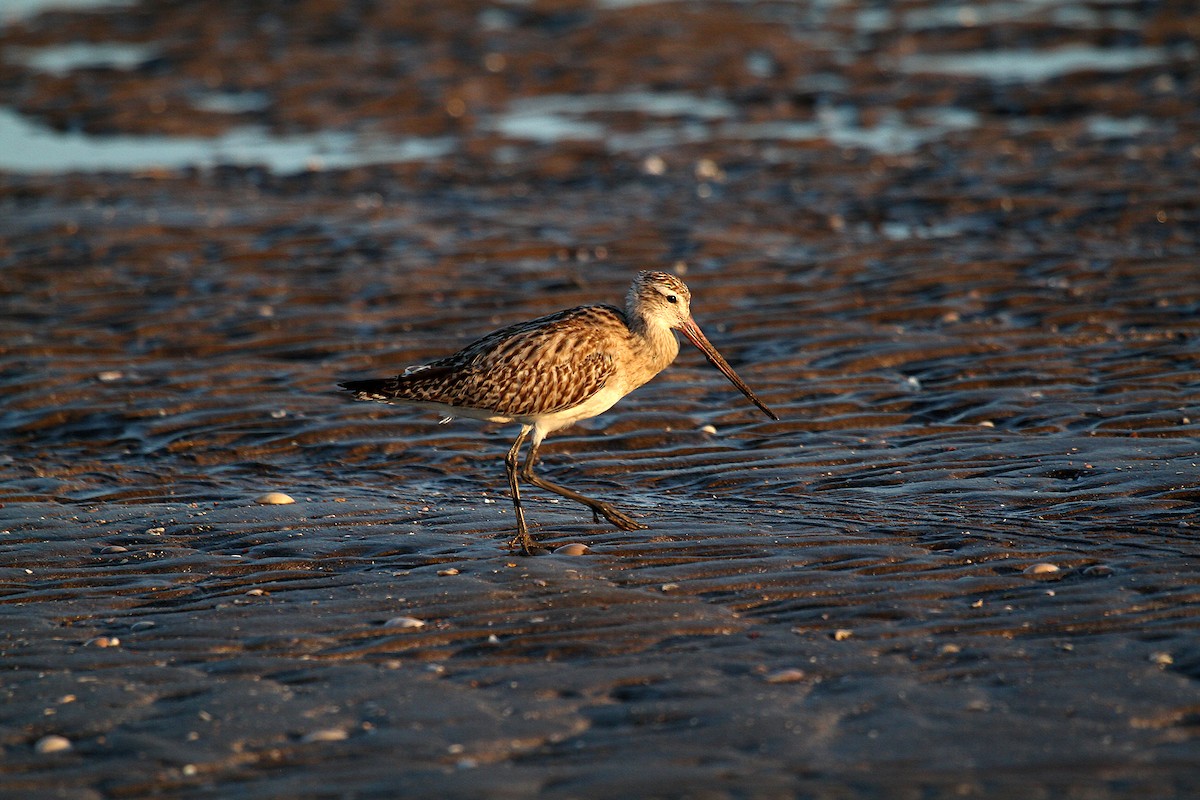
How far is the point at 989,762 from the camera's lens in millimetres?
5371

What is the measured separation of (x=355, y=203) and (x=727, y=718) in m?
11.6

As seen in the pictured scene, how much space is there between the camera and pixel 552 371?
8.49 meters

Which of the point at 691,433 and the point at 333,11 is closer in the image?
the point at 691,433

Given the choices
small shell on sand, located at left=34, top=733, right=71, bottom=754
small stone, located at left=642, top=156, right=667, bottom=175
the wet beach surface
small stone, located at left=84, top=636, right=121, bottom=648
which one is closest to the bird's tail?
the wet beach surface

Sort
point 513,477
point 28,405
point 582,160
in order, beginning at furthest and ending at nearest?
point 582,160 → point 28,405 → point 513,477

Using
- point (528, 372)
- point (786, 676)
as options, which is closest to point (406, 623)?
point (786, 676)

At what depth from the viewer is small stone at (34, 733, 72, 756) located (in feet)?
18.8

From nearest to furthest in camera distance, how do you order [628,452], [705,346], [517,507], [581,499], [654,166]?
[517,507] < [581,499] < [705,346] < [628,452] < [654,166]

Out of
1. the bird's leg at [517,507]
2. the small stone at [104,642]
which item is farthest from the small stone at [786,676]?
the small stone at [104,642]

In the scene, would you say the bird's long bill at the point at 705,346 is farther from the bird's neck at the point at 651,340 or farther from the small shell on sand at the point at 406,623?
the small shell on sand at the point at 406,623

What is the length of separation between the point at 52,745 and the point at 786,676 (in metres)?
2.89

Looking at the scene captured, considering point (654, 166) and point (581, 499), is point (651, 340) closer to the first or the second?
point (581, 499)

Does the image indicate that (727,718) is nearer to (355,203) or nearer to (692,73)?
(355,203)

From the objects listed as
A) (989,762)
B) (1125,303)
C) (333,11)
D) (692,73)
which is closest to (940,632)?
(989,762)
